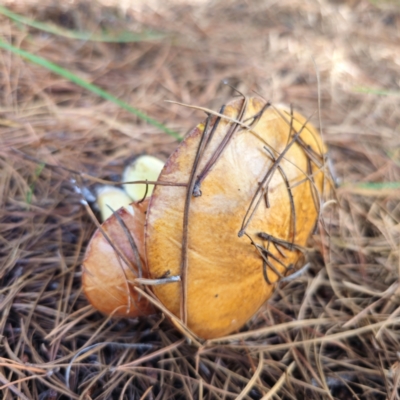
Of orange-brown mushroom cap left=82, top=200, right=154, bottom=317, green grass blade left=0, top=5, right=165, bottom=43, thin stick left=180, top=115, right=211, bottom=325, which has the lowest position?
orange-brown mushroom cap left=82, top=200, right=154, bottom=317

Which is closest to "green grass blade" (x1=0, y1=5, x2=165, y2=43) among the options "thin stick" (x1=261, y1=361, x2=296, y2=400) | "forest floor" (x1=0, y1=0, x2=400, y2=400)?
"forest floor" (x1=0, y1=0, x2=400, y2=400)

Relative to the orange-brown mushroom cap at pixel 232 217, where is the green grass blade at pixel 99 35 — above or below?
above

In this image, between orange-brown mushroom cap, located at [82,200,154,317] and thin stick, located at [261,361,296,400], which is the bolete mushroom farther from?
thin stick, located at [261,361,296,400]

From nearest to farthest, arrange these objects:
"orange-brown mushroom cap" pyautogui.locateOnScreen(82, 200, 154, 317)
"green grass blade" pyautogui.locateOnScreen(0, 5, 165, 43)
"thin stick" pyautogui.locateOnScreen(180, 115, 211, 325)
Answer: "thin stick" pyautogui.locateOnScreen(180, 115, 211, 325), "orange-brown mushroom cap" pyautogui.locateOnScreen(82, 200, 154, 317), "green grass blade" pyautogui.locateOnScreen(0, 5, 165, 43)

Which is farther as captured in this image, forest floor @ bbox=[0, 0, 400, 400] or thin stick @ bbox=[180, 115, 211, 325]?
forest floor @ bbox=[0, 0, 400, 400]

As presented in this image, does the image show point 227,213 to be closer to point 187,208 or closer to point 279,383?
point 187,208

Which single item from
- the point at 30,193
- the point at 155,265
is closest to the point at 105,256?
the point at 155,265

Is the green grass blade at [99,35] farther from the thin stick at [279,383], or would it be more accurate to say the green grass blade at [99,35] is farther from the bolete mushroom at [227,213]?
the thin stick at [279,383]

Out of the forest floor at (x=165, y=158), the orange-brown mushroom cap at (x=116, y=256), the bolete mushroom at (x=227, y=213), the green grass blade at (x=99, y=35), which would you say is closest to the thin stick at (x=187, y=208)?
the bolete mushroom at (x=227, y=213)

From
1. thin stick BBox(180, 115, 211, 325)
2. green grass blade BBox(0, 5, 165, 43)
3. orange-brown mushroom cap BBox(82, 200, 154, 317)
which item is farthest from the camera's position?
green grass blade BBox(0, 5, 165, 43)
